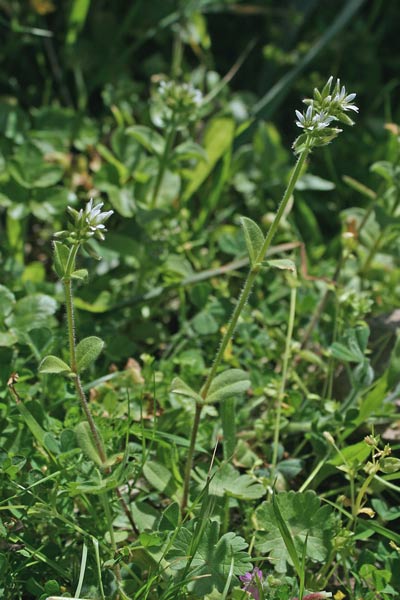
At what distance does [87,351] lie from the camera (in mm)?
1755

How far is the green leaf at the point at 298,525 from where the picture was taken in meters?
1.85

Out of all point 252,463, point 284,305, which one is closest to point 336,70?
point 284,305

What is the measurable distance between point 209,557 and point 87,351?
1.82 feet

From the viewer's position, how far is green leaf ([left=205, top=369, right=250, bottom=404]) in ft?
6.02

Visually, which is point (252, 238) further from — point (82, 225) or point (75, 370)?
point (75, 370)

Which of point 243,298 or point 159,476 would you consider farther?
point 159,476

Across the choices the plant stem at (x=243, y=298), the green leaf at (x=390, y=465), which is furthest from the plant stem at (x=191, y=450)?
the green leaf at (x=390, y=465)

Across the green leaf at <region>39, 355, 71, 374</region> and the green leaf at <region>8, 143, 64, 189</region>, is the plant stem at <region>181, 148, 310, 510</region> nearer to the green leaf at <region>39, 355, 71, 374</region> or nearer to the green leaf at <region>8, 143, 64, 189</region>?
the green leaf at <region>39, 355, 71, 374</region>

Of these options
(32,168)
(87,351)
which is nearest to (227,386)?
(87,351)

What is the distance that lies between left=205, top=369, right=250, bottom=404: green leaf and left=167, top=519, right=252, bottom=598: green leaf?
0.30 m

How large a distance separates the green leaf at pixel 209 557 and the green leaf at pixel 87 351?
1.45 feet

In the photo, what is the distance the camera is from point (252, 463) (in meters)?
2.13

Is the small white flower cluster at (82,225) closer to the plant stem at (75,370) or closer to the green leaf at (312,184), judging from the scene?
the plant stem at (75,370)

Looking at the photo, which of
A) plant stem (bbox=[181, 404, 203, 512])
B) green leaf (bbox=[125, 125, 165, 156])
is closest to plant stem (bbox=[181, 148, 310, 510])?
plant stem (bbox=[181, 404, 203, 512])
